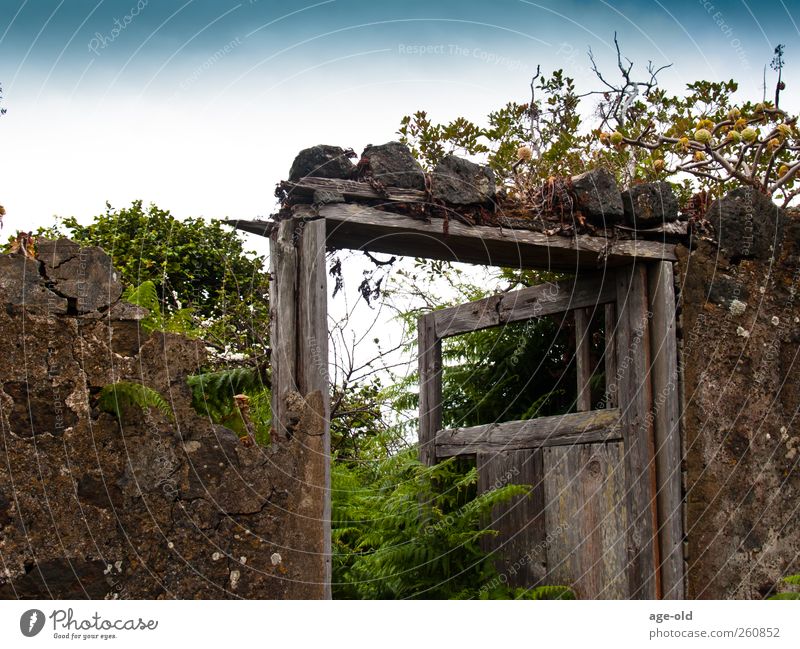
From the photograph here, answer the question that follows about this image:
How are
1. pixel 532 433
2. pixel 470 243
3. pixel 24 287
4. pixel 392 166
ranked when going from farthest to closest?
pixel 532 433 → pixel 470 243 → pixel 392 166 → pixel 24 287

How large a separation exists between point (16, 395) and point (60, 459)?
37 centimetres

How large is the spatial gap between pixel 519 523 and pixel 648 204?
254 cm

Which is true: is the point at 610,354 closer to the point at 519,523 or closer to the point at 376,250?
the point at 519,523

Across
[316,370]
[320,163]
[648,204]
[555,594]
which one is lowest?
[555,594]

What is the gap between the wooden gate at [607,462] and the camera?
6270 millimetres

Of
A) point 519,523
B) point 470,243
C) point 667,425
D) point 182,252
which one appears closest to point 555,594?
point 519,523

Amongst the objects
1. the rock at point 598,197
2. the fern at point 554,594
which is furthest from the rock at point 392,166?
the fern at point 554,594

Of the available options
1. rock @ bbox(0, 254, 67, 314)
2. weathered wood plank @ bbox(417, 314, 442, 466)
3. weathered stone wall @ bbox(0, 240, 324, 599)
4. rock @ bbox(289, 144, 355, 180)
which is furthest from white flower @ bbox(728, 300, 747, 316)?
rock @ bbox(0, 254, 67, 314)

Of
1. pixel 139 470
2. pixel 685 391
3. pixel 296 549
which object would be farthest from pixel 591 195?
pixel 139 470

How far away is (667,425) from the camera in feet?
20.7

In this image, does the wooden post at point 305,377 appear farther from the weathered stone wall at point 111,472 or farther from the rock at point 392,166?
the rock at point 392,166

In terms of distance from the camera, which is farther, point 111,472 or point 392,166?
point 392,166

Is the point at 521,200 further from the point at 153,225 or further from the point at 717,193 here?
the point at 153,225

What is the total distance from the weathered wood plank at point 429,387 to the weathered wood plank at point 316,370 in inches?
110
